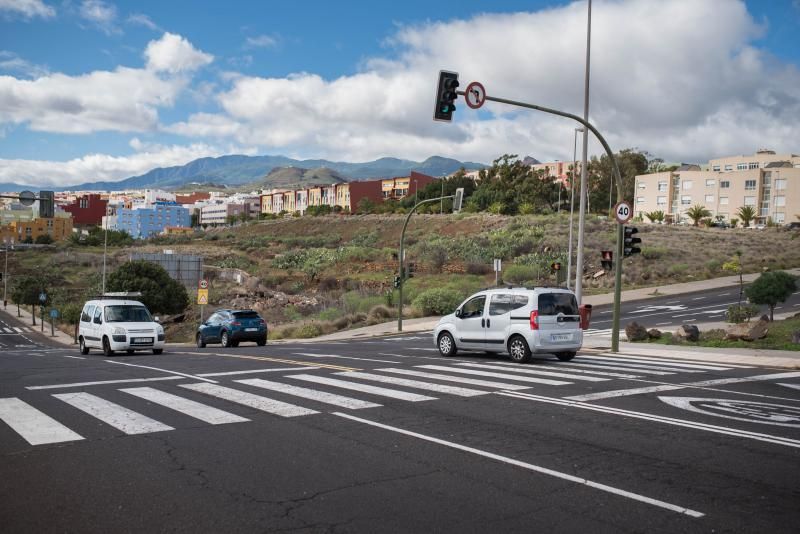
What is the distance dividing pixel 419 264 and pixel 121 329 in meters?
43.7

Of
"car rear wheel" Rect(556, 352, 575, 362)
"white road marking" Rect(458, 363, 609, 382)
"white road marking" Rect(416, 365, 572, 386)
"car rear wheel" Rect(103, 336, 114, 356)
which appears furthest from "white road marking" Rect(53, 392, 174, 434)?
"car rear wheel" Rect(103, 336, 114, 356)

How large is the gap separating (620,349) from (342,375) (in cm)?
1050

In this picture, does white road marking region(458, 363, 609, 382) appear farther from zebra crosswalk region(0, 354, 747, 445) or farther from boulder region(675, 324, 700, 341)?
boulder region(675, 324, 700, 341)

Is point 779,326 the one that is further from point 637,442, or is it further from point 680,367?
point 637,442

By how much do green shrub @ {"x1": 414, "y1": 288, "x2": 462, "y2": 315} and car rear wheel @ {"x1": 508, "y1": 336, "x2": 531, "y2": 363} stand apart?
24.3m

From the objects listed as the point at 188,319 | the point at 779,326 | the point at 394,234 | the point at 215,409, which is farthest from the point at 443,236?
the point at 215,409

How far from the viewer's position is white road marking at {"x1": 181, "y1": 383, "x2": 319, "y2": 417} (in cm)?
966

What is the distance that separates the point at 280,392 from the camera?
1141cm

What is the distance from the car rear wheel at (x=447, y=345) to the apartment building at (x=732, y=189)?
81.8 m

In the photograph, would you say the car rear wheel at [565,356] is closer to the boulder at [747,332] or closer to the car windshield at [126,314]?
the boulder at [747,332]

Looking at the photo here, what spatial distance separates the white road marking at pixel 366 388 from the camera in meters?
10.9

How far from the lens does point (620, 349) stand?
2081cm

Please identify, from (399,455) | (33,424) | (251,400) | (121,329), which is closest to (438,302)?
(121,329)

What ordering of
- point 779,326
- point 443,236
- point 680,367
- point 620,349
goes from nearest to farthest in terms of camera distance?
point 680,367 → point 620,349 → point 779,326 → point 443,236
